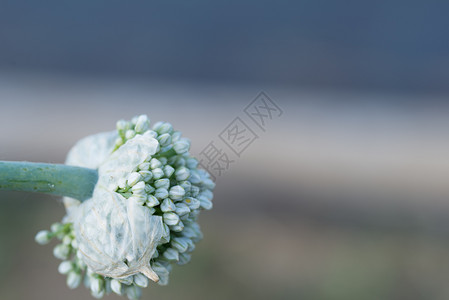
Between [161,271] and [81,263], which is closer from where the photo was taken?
[161,271]

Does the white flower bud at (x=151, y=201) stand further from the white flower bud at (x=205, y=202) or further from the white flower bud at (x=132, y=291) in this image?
the white flower bud at (x=132, y=291)

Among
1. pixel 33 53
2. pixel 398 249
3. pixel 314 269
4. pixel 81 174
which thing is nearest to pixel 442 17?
pixel 398 249

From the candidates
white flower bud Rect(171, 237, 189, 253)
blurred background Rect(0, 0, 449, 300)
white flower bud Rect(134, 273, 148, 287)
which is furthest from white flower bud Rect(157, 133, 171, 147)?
blurred background Rect(0, 0, 449, 300)

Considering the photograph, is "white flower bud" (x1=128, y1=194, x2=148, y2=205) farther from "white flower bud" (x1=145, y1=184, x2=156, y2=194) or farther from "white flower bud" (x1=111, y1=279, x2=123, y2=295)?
"white flower bud" (x1=111, y1=279, x2=123, y2=295)

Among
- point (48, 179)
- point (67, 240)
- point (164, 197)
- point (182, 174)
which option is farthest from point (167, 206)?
point (67, 240)

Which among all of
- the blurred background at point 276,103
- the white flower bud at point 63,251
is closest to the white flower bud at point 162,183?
the white flower bud at point 63,251

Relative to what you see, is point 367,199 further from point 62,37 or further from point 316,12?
point 62,37

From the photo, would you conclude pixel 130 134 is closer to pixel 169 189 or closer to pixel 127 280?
pixel 169 189
